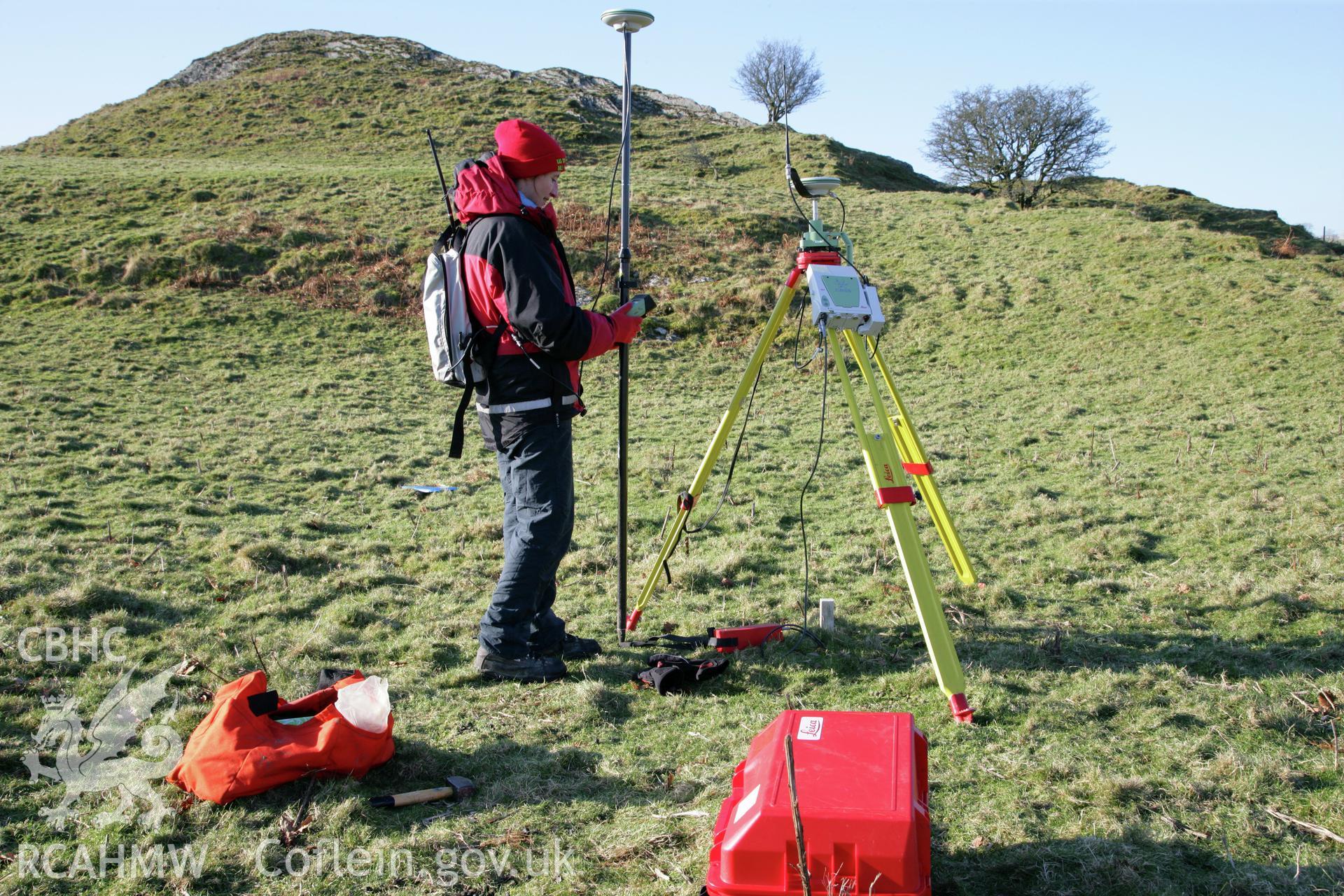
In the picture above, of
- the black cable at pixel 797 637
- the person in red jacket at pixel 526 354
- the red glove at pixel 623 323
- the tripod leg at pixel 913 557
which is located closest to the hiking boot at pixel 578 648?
the person in red jacket at pixel 526 354

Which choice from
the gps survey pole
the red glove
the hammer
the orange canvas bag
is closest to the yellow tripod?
the gps survey pole

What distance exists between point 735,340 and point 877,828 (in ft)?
48.5

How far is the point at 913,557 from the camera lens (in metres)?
3.75

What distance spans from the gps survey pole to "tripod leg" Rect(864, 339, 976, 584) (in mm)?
1439

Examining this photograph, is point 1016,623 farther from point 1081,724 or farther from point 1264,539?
point 1264,539

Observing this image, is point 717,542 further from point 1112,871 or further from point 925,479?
point 1112,871

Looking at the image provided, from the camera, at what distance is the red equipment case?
88.0 inches

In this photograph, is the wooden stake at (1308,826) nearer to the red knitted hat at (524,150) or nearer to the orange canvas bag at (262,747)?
the orange canvas bag at (262,747)

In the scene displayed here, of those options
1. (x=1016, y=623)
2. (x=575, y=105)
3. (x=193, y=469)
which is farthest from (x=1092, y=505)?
(x=575, y=105)

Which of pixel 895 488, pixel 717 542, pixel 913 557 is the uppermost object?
pixel 895 488

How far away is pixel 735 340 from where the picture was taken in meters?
16.7

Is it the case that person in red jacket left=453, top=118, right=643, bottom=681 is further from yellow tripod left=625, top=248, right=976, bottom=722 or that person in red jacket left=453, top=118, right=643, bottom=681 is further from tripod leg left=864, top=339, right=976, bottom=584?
tripod leg left=864, top=339, right=976, bottom=584

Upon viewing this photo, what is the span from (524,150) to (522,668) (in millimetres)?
2558

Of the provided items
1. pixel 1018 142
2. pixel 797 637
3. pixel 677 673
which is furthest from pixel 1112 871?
pixel 1018 142
